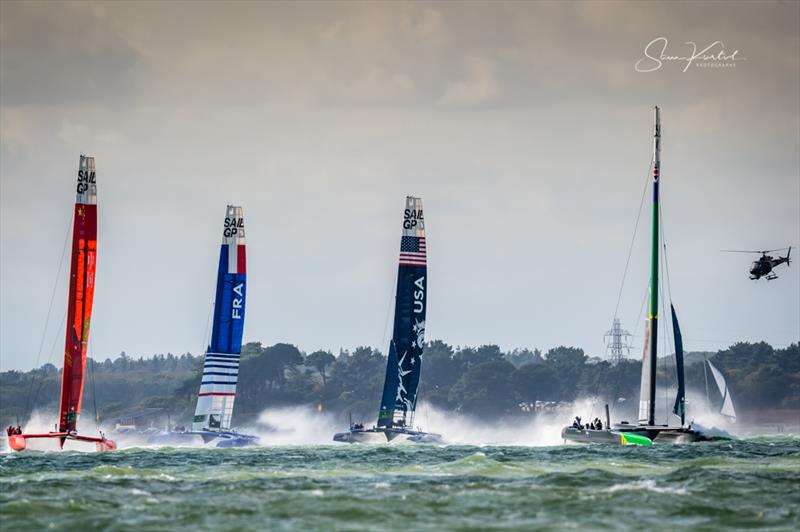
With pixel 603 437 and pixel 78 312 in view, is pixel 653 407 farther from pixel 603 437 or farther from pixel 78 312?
pixel 78 312

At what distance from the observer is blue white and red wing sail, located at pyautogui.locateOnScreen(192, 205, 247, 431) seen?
328 feet

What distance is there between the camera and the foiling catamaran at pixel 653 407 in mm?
77875

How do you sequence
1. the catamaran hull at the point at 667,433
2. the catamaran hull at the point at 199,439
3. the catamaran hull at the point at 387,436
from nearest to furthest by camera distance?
1. the catamaran hull at the point at 667,433
2. the catamaran hull at the point at 387,436
3. the catamaran hull at the point at 199,439

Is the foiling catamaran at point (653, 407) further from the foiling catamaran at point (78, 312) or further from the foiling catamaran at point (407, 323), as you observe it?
the foiling catamaran at point (78, 312)

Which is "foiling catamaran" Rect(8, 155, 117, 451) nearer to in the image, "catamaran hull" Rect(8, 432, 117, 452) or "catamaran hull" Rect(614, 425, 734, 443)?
"catamaran hull" Rect(8, 432, 117, 452)

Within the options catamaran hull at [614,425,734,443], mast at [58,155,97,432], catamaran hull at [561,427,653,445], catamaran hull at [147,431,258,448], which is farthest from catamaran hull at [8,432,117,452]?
catamaran hull at [614,425,734,443]

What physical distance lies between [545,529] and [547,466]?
71.5 feet

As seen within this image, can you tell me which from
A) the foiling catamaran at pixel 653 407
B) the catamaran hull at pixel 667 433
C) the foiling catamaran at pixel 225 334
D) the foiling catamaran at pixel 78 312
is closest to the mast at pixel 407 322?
the foiling catamaran at pixel 225 334

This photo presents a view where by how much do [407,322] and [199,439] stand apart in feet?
54.3

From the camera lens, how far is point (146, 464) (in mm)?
60250

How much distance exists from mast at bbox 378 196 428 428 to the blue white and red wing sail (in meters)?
10.8

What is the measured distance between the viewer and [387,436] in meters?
94.8

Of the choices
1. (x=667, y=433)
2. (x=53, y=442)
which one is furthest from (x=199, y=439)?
(x=667, y=433)

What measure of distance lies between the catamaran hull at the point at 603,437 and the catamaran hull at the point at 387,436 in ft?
42.9
